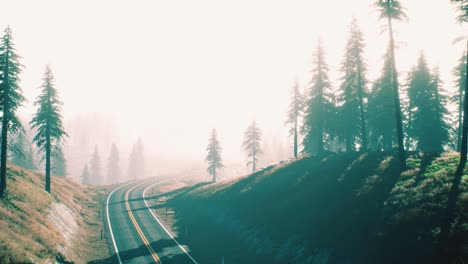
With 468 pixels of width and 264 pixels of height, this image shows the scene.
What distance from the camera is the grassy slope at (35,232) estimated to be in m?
16.8

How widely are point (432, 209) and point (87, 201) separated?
44.7 meters

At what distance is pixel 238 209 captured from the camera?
3005 cm

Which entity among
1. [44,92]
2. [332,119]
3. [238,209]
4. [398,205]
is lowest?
[238,209]

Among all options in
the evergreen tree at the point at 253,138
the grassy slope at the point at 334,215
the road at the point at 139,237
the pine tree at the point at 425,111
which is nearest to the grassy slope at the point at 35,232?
the road at the point at 139,237

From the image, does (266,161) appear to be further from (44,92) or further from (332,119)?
(44,92)

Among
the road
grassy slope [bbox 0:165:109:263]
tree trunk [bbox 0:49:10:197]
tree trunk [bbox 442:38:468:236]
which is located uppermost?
tree trunk [bbox 0:49:10:197]

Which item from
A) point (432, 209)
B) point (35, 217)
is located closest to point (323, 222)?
point (432, 209)

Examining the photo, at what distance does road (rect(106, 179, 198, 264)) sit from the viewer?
22.8 m

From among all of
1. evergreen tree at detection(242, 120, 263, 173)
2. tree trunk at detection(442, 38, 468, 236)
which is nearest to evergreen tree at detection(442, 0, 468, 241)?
tree trunk at detection(442, 38, 468, 236)

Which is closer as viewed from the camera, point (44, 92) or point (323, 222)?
point (323, 222)

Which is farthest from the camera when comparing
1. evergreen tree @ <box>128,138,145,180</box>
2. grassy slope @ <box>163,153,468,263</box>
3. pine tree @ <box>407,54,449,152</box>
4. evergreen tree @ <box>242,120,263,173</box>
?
evergreen tree @ <box>128,138,145,180</box>

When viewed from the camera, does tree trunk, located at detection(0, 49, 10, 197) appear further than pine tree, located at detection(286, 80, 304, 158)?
No

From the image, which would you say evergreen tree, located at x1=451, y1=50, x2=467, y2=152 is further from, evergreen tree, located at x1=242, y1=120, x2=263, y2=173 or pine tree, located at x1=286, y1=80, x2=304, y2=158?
evergreen tree, located at x1=242, y1=120, x2=263, y2=173

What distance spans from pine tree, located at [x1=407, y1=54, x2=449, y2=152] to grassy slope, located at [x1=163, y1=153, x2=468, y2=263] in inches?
560
